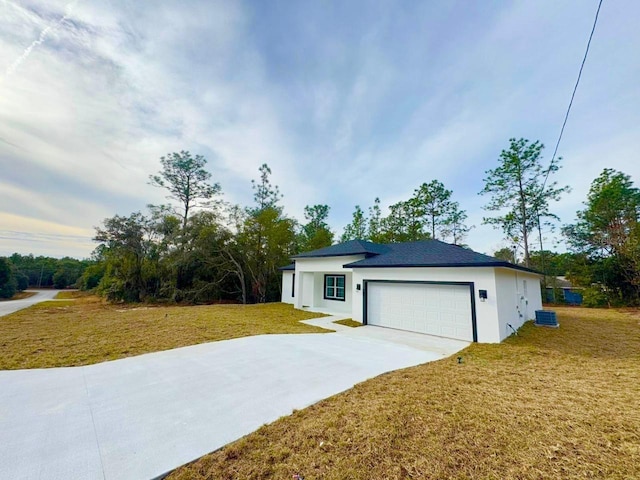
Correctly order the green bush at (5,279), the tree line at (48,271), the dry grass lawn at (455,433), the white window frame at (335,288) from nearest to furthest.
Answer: the dry grass lawn at (455,433) < the white window frame at (335,288) < the green bush at (5,279) < the tree line at (48,271)

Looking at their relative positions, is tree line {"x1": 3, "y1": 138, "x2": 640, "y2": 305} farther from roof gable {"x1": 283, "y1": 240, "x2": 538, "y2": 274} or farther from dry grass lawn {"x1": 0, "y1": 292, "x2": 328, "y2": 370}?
roof gable {"x1": 283, "y1": 240, "x2": 538, "y2": 274}

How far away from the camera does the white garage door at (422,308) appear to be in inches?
319

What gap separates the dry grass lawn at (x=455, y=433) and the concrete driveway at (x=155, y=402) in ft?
1.31

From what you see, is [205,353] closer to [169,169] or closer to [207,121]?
[207,121]

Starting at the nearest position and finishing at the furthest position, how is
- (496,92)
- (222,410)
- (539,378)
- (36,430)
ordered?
(36,430) < (222,410) < (539,378) < (496,92)

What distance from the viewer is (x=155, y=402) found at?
3.61m

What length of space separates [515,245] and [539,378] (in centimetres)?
2351

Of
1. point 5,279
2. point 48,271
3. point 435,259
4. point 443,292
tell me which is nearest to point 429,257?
point 435,259

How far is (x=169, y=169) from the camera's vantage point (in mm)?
23406

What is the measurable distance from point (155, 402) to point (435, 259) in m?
8.36

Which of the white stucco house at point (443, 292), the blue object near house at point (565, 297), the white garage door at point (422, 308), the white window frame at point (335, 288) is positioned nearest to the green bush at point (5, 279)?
the white window frame at point (335, 288)

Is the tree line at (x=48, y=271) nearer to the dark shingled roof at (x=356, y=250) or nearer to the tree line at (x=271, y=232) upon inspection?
the tree line at (x=271, y=232)

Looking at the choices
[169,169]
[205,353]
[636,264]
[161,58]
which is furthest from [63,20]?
[636,264]

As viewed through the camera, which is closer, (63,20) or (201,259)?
(63,20)
